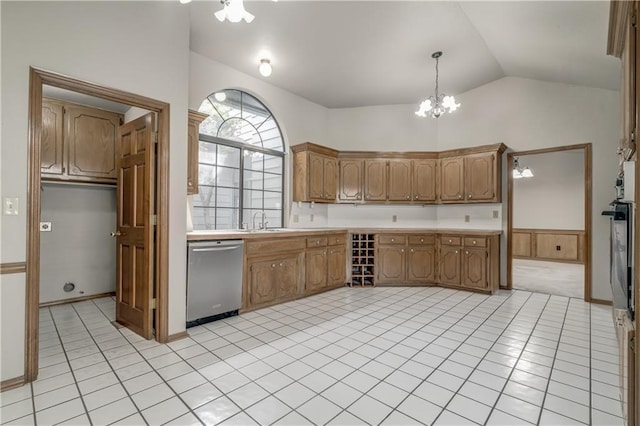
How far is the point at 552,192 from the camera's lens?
7.89 m

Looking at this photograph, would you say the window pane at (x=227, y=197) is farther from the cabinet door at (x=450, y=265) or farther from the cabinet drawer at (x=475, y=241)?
the cabinet drawer at (x=475, y=241)

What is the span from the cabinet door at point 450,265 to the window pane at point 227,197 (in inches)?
134

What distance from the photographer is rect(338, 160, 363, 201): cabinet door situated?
536 centimetres

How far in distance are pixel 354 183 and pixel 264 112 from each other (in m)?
1.94

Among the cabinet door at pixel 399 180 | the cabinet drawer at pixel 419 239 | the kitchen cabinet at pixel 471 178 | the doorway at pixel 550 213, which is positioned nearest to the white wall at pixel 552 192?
the doorway at pixel 550 213

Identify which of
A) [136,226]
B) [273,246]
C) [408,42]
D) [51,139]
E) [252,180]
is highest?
[408,42]

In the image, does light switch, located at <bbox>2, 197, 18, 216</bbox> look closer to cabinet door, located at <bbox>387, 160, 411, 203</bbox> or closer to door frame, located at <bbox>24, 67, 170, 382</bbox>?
door frame, located at <bbox>24, 67, 170, 382</bbox>

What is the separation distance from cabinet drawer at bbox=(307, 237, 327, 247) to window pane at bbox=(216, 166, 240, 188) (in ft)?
4.39

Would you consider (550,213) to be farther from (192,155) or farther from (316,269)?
(192,155)

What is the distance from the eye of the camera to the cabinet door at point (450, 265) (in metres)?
4.86

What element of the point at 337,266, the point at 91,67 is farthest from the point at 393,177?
the point at 91,67

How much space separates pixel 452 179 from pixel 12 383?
5.63 meters

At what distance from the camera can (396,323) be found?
330 cm

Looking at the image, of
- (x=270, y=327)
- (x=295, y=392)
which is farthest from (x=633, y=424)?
(x=270, y=327)
